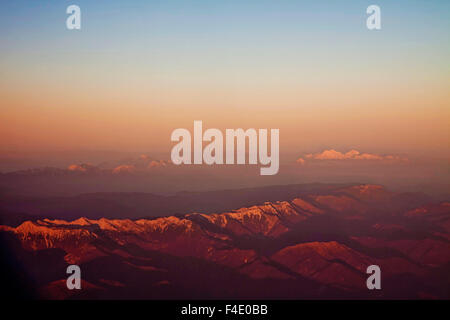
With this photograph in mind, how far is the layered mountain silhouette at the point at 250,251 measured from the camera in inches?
985

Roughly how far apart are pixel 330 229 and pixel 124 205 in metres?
14.6

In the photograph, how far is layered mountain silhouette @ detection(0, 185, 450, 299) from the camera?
25.0m

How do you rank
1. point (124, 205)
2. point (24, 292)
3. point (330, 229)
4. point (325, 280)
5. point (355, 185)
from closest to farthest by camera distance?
point (24, 292) < point (325, 280) < point (330, 229) < point (124, 205) < point (355, 185)

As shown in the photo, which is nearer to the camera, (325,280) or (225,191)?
(325,280)

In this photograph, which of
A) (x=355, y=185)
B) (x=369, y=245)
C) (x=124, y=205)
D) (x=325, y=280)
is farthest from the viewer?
(x=355, y=185)

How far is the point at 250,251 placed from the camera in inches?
1156

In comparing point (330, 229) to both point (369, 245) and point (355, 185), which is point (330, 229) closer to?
point (369, 245)

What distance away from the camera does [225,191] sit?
3591 centimetres
